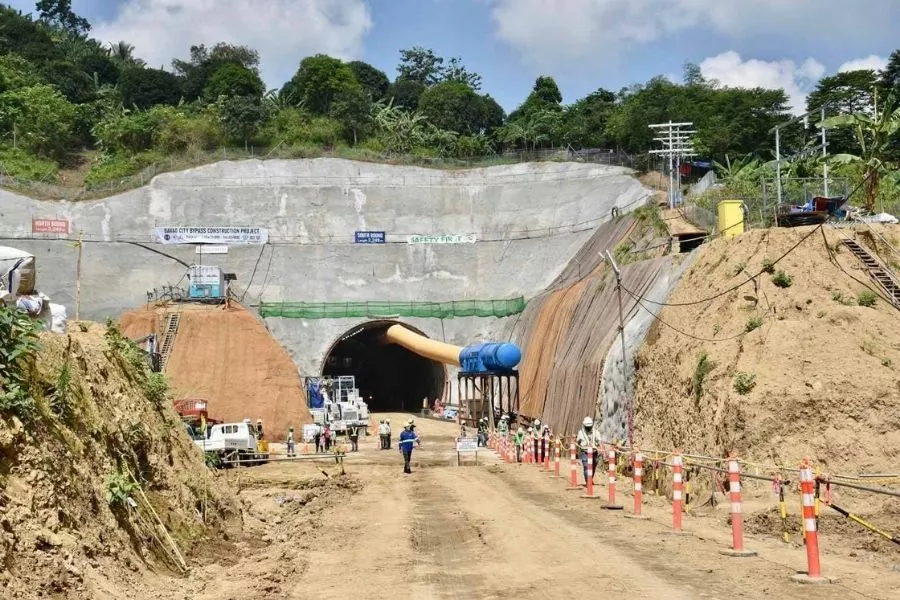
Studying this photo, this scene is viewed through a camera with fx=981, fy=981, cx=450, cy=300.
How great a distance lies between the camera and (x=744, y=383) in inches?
986

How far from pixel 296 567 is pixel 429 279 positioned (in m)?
63.0

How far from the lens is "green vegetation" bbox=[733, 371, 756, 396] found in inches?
983

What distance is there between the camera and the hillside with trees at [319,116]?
85.8 meters

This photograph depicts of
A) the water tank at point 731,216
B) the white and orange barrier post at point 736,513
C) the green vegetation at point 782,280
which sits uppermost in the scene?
the water tank at point 731,216

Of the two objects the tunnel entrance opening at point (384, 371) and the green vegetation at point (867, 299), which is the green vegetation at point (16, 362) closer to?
the green vegetation at point (867, 299)

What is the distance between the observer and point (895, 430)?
23.0 meters

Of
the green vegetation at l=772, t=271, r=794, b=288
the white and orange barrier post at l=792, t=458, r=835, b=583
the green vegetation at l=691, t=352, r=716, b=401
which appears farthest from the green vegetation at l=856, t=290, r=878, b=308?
the white and orange barrier post at l=792, t=458, r=835, b=583

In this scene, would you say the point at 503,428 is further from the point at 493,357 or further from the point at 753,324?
the point at 753,324

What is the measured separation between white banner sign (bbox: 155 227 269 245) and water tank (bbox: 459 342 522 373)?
1176 inches

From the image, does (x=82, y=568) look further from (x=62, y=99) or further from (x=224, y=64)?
(x=224, y=64)

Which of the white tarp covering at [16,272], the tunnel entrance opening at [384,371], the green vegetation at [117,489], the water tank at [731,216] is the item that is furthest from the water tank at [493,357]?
the green vegetation at [117,489]

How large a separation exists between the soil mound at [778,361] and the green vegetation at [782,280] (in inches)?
1.2

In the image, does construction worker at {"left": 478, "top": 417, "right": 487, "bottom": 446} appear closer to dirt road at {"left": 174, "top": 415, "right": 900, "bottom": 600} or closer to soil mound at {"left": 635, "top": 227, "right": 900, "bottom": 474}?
soil mound at {"left": 635, "top": 227, "right": 900, "bottom": 474}

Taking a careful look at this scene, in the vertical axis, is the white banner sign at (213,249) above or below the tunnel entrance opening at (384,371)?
above
